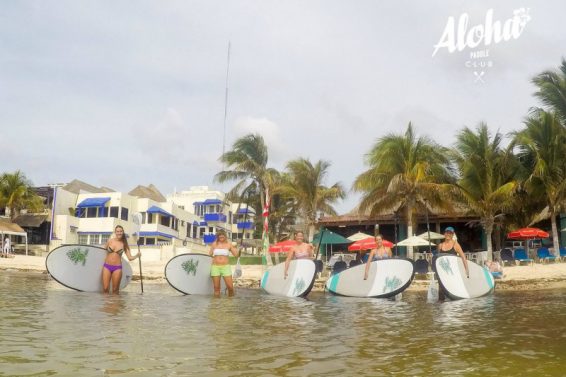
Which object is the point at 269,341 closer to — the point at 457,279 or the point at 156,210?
the point at 457,279

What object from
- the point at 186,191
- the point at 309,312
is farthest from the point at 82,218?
the point at 309,312

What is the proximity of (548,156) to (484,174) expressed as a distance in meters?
3.03

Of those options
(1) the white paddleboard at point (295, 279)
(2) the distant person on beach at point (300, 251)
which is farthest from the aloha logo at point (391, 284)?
(2) the distant person on beach at point (300, 251)

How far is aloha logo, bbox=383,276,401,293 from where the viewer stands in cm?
1102

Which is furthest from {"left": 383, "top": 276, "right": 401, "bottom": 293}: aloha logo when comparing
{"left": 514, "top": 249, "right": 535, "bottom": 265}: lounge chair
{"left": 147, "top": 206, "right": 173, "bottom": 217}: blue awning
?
{"left": 147, "top": 206, "right": 173, "bottom": 217}: blue awning

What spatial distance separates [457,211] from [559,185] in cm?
579

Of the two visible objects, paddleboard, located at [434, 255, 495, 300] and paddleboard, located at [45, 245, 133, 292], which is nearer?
paddleboard, located at [434, 255, 495, 300]

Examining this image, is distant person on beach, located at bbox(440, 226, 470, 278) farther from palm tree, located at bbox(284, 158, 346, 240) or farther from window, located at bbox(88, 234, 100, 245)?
window, located at bbox(88, 234, 100, 245)

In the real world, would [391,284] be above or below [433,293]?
above

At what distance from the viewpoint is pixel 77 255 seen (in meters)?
11.6

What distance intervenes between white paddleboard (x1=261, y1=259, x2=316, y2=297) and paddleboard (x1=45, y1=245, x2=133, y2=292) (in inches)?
163

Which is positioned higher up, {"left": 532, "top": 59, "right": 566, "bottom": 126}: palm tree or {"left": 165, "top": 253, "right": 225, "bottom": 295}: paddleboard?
{"left": 532, "top": 59, "right": 566, "bottom": 126}: palm tree

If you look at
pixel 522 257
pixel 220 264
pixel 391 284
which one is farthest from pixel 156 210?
pixel 391 284

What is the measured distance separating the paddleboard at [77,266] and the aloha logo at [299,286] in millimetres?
4543
